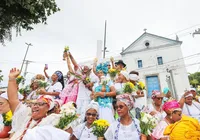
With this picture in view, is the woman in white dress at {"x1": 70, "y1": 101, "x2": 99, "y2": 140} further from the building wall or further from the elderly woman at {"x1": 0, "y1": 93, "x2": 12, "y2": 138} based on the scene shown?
the building wall

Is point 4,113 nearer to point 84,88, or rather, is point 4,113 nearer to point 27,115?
point 27,115

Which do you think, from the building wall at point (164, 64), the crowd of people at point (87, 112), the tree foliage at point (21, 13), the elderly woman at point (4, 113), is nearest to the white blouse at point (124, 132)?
the crowd of people at point (87, 112)

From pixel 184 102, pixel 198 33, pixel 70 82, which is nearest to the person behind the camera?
pixel 184 102

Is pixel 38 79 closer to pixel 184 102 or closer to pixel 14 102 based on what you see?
pixel 14 102

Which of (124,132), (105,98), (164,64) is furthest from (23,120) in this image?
(164,64)

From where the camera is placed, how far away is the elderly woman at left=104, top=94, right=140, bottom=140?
9.70 feet

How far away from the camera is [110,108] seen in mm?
4227

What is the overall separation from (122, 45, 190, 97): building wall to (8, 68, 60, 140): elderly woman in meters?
24.2

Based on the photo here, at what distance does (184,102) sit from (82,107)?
2805 mm

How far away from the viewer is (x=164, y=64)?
2591cm

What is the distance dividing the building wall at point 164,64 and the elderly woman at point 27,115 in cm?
2424

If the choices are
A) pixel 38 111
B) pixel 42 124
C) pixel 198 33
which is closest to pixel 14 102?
pixel 38 111

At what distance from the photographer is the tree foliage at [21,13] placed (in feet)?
27.6

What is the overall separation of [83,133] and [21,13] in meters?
8.18
